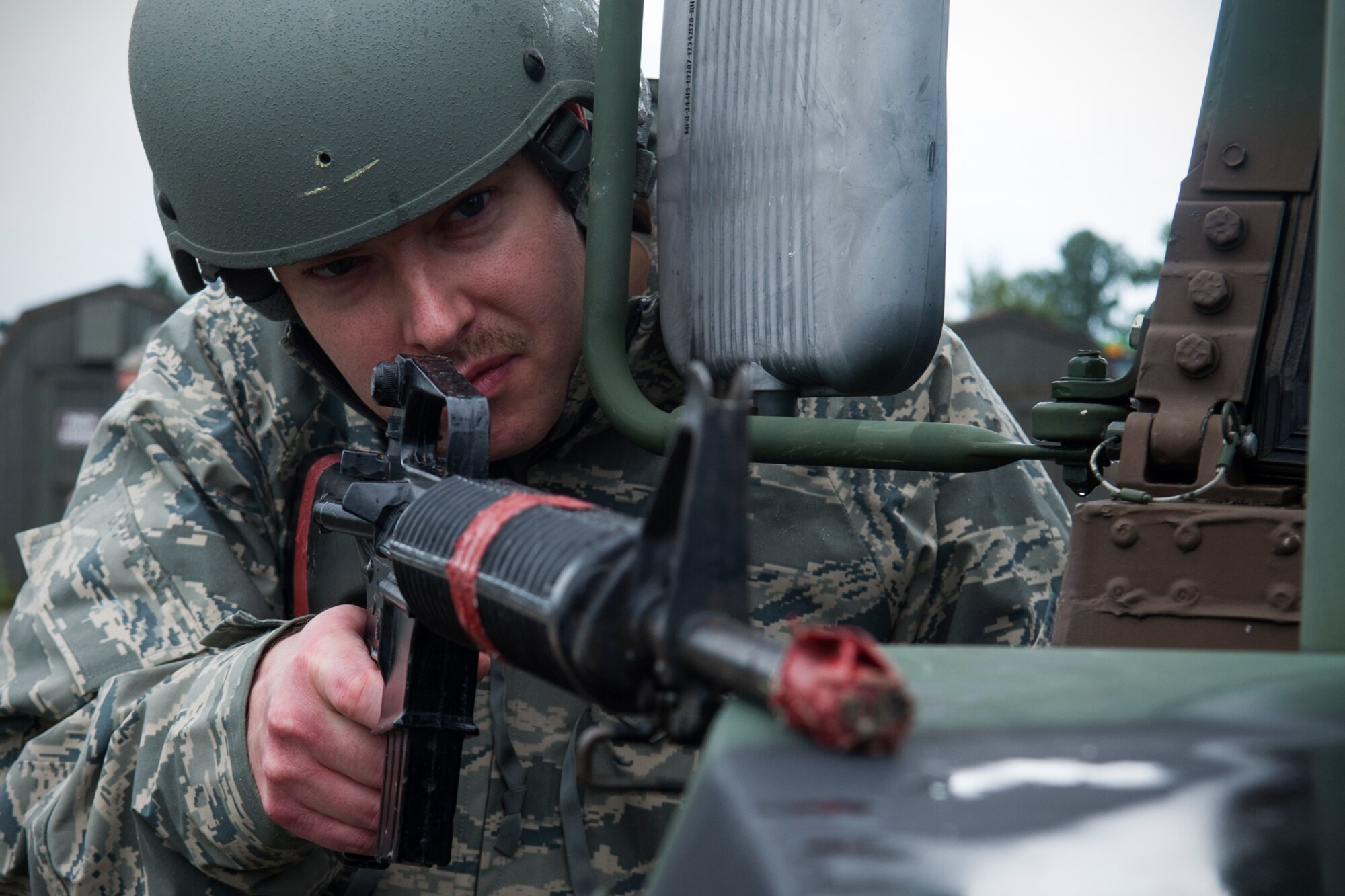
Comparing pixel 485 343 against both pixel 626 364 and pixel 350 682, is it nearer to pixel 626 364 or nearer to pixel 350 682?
pixel 626 364

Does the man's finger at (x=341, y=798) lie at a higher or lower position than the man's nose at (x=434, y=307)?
lower

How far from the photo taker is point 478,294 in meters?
1.56

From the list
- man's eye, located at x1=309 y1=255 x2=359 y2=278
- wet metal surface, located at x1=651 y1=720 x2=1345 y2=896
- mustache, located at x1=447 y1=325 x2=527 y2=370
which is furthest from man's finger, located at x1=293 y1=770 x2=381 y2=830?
wet metal surface, located at x1=651 y1=720 x2=1345 y2=896

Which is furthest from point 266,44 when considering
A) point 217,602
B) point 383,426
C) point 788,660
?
point 788,660

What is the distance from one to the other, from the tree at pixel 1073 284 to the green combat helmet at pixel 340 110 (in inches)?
735

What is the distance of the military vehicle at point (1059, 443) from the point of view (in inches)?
20.1

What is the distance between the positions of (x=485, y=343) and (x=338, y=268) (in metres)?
0.21

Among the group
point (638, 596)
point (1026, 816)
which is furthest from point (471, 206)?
point (1026, 816)

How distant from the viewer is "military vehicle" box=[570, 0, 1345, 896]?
0.51 m

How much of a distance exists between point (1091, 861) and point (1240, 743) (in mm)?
130

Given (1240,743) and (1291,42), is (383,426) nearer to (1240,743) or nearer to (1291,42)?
(1291,42)

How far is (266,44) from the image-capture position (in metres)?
1.53

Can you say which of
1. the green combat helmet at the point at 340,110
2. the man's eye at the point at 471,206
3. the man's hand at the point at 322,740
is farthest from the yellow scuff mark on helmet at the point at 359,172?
the man's hand at the point at 322,740

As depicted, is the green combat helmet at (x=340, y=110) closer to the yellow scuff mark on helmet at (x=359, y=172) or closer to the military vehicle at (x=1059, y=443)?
the yellow scuff mark on helmet at (x=359, y=172)
